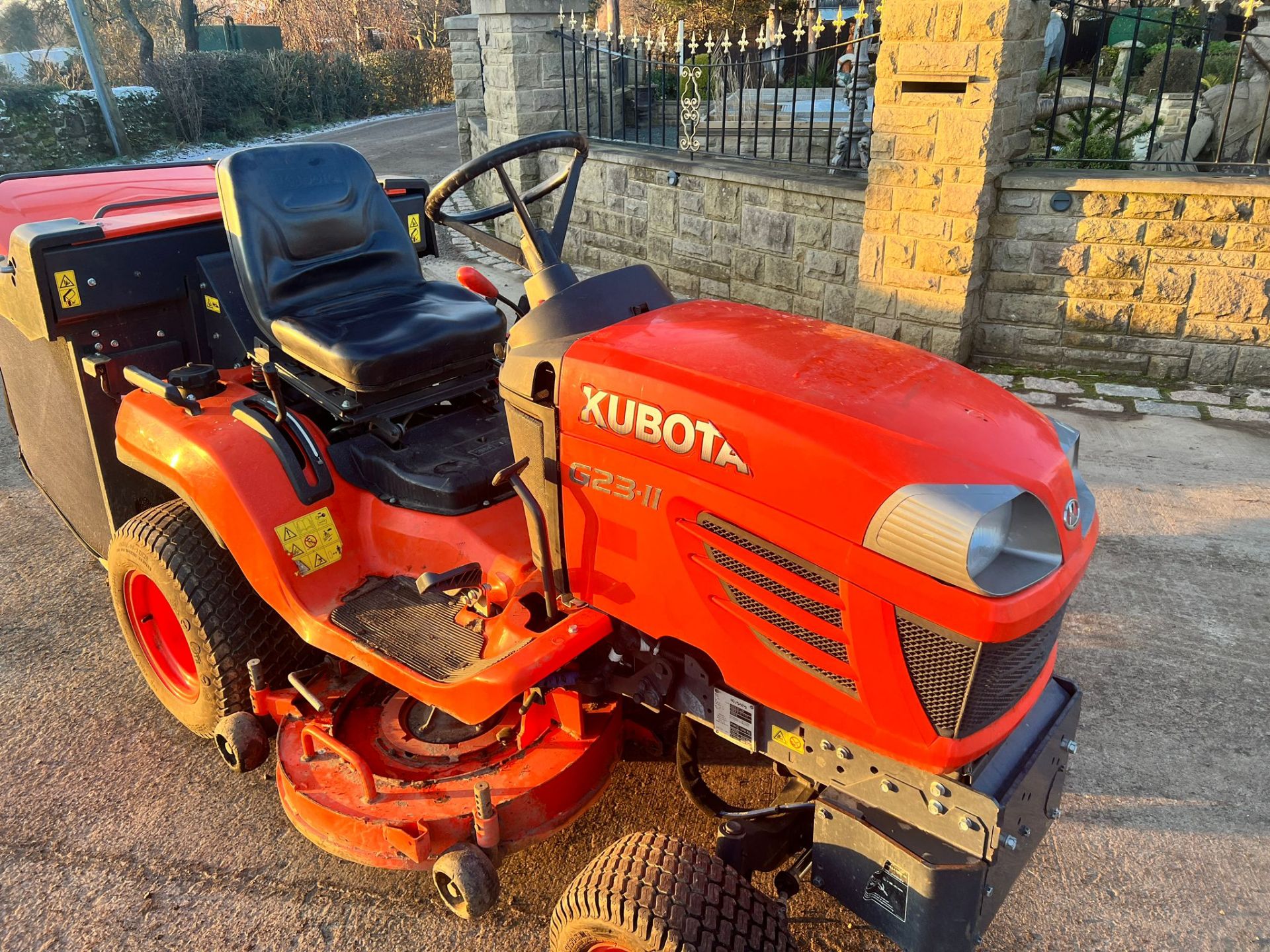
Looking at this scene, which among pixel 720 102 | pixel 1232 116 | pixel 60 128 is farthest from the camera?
pixel 60 128

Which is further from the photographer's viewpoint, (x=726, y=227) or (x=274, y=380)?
(x=726, y=227)

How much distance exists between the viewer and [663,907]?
6.48 ft

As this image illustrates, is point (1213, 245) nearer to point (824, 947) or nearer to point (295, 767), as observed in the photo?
point (824, 947)

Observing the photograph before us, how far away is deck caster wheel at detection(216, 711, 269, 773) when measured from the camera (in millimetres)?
2820

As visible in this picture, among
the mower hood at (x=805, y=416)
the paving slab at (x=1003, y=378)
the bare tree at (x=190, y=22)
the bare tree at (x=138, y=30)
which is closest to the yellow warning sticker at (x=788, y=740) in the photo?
the mower hood at (x=805, y=416)

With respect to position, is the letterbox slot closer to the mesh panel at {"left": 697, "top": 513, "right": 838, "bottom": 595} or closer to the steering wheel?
the steering wheel

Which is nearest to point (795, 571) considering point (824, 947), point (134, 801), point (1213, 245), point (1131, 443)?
point (824, 947)

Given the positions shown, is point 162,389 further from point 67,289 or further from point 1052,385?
point 1052,385

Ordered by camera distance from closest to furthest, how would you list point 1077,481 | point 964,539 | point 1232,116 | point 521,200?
point 964,539 < point 1077,481 < point 521,200 < point 1232,116

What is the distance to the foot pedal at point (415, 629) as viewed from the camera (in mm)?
2512

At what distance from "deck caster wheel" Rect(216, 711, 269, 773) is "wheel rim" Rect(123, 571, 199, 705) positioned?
47cm

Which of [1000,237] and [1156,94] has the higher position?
[1156,94]

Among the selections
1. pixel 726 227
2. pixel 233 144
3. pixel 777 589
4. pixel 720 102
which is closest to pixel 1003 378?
pixel 726 227

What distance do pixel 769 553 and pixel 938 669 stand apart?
1.24 ft
